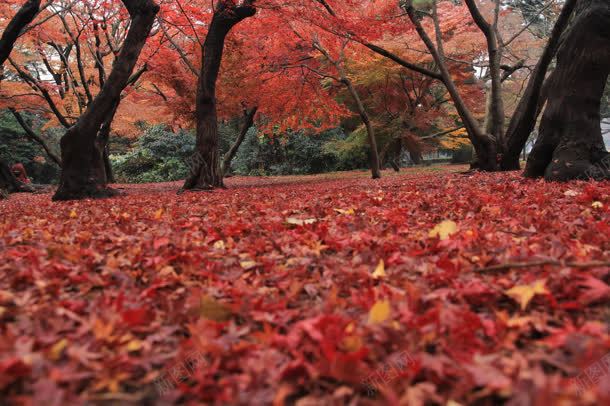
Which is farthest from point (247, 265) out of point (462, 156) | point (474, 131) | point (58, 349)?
point (462, 156)

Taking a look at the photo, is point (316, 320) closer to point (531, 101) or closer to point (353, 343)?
point (353, 343)

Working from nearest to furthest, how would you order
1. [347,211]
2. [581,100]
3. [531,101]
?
[347,211], [581,100], [531,101]

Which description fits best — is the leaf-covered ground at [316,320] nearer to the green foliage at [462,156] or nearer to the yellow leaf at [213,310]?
the yellow leaf at [213,310]

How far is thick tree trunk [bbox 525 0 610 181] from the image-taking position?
4996mm

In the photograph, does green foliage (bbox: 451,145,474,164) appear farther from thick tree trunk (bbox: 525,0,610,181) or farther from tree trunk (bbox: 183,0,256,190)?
thick tree trunk (bbox: 525,0,610,181)

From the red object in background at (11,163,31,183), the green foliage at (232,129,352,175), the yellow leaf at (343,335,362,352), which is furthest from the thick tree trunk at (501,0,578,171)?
the red object in background at (11,163,31,183)

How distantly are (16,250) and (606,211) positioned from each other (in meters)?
3.65

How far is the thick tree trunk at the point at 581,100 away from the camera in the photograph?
5.00 meters

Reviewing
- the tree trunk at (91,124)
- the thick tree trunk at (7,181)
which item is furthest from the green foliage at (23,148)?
the tree trunk at (91,124)

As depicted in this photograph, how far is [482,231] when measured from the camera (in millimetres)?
2357

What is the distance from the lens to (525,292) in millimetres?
1298

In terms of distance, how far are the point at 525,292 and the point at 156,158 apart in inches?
907

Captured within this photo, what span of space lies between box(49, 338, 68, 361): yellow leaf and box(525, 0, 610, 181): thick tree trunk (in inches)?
213

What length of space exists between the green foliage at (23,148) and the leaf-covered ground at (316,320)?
2018 centimetres
